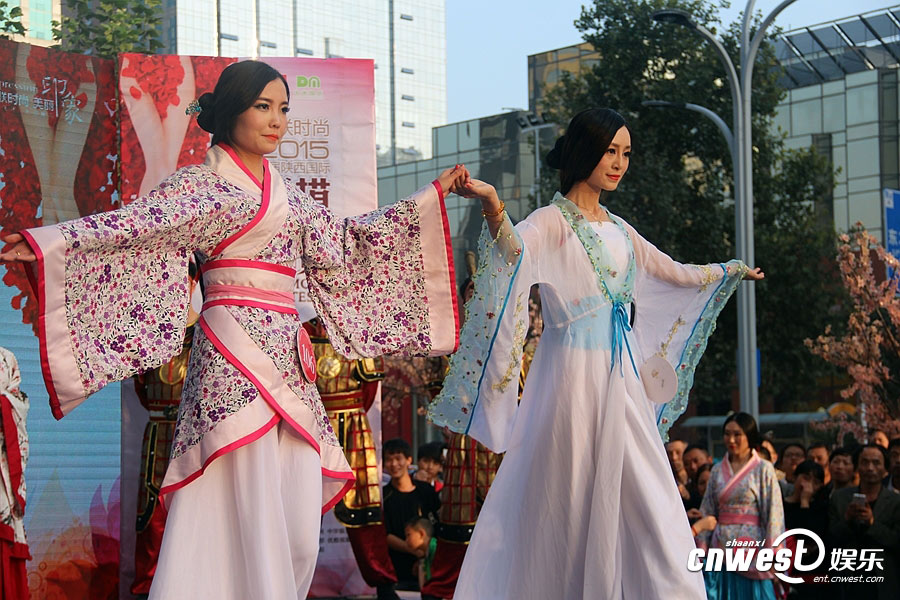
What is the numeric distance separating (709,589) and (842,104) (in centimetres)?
2479

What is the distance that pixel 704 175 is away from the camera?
21312 millimetres

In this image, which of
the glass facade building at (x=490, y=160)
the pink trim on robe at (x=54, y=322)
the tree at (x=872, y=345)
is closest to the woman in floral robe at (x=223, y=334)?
the pink trim on robe at (x=54, y=322)

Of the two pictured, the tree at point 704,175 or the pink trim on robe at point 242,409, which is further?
the tree at point 704,175

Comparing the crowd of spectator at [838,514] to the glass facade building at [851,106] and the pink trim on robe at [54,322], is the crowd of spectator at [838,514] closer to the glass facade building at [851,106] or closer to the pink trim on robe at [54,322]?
the pink trim on robe at [54,322]

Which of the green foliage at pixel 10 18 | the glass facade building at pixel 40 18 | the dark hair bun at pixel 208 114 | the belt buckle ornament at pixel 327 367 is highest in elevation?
the glass facade building at pixel 40 18

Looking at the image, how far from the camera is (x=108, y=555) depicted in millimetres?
7387

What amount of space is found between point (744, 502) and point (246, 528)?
4.26 meters

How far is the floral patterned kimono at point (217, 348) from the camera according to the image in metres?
4.07

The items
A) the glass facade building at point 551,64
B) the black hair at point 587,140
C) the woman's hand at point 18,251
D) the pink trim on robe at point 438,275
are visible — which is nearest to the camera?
the woman's hand at point 18,251

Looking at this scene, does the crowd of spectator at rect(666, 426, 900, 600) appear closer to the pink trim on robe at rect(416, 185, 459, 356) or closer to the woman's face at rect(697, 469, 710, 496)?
the woman's face at rect(697, 469, 710, 496)

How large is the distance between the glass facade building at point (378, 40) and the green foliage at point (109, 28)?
70.2 feet

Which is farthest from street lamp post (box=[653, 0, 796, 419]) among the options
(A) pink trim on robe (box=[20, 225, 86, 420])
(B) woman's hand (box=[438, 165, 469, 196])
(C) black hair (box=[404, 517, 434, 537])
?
(A) pink trim on robe (box=[20, 225, 86, 420])

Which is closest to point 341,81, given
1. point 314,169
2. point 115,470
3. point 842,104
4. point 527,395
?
point 314,169

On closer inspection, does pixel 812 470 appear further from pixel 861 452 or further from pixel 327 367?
pixel 327 367
